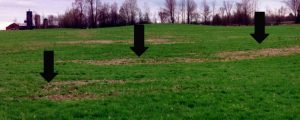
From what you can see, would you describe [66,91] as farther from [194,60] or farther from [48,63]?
[194,60]

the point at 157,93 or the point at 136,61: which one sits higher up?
the point at 136,61

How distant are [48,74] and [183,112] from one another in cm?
932

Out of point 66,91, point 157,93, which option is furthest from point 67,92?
point 157,93

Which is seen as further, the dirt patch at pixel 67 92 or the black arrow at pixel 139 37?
the dirt patch at pixel 67 92

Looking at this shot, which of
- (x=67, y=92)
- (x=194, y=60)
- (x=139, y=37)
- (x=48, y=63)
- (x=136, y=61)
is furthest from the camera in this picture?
(x=194, y=60)

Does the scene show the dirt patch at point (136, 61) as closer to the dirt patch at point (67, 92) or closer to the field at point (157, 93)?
the field at point (157, 93)

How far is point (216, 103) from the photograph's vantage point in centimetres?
Result: 1367

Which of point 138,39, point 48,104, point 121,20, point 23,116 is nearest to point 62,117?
point 23,116

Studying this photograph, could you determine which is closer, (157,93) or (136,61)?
(157,93)

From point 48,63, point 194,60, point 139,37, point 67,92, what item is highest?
point 139,37

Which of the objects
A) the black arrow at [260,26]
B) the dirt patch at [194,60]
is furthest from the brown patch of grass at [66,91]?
the black arrow at [260,26]

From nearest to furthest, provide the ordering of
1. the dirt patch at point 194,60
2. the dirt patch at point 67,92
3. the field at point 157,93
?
1. the field at point 157,93
2. the dirt patch at point 67,92
3. the dirt patch at point 194,60

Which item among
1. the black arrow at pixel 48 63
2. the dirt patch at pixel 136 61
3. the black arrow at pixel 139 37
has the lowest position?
the dirt patch at pixel 136 61

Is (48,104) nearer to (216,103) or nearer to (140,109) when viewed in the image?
(140,109)
